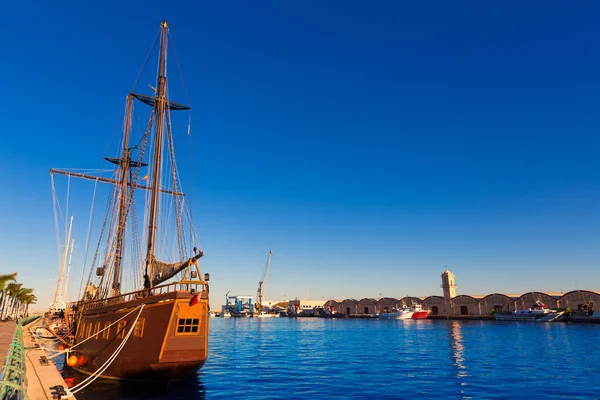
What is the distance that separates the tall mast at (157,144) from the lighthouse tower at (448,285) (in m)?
143

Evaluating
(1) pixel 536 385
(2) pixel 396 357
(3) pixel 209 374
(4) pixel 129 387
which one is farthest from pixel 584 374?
(4) pixel 129 387

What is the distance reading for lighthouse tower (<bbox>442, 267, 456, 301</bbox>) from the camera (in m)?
152

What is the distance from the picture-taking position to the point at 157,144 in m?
32.4

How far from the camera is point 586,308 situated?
4503 inches

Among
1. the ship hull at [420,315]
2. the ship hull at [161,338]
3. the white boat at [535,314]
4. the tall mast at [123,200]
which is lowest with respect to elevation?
the ship hull at [420,315]

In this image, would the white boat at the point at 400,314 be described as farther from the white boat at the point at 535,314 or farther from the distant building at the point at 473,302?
the white boat at the point at 535,314

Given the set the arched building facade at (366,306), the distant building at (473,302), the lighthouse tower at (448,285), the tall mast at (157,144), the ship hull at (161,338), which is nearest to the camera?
the ship hull at (161,338)

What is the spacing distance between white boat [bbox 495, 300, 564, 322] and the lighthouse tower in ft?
86.8

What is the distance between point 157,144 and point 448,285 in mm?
144656

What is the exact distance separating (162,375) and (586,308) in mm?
132772

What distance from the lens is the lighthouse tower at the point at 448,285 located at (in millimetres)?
151500

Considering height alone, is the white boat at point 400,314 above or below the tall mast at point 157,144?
below

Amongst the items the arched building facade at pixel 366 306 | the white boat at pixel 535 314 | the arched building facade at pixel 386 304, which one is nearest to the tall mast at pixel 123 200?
the white boat at pixel 535 314

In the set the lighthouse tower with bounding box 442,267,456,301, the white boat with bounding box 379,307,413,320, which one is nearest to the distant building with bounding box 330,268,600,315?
the lighthouse tower with bounding box 442,267,456,301
